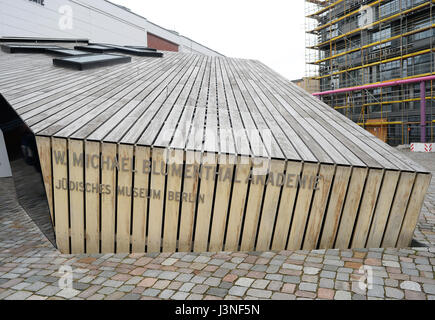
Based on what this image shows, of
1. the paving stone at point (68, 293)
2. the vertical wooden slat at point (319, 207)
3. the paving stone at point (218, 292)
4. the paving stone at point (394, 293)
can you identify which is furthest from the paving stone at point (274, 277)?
the paving stone at point (68, 293)

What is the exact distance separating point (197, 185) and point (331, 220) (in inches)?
65.3

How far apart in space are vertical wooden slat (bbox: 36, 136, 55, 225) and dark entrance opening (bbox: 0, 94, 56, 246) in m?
0.79

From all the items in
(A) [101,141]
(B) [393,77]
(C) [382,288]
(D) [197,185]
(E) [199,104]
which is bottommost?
(C) [382,288]

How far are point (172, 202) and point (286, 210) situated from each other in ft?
4.43

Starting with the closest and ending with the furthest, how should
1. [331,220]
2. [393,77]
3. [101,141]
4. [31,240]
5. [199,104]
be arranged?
[101,141]
[331,220]
[31,240]
[199,104]
[393,77]

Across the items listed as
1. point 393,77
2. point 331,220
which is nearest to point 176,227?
point 331,220

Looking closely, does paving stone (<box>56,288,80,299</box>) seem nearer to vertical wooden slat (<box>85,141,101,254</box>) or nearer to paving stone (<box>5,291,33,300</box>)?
paving stone (<box>5,291,33,300</box>)

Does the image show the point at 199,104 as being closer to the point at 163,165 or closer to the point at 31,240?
the point at 163,165

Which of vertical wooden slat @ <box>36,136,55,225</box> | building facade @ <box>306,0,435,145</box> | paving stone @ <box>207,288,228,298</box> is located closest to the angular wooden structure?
vertical wooden slat @ <box>36,136,55,225</box>

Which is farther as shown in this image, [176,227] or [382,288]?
[176,227]

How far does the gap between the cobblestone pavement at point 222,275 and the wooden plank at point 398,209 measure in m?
0.15

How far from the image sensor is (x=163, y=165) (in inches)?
132

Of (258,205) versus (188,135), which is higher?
(188,135)

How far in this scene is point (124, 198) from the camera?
3.45 m
